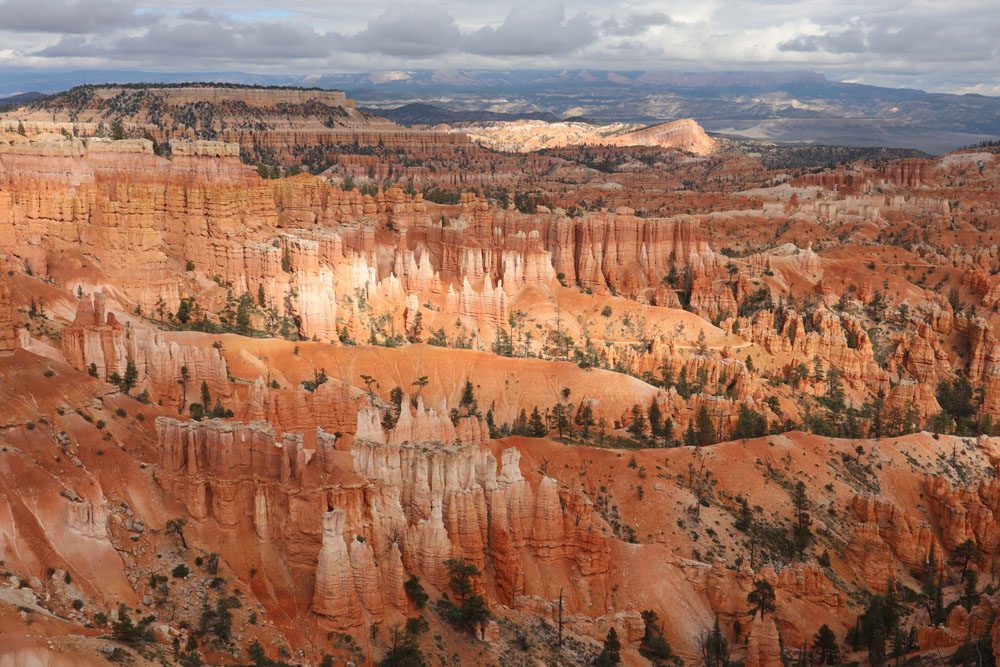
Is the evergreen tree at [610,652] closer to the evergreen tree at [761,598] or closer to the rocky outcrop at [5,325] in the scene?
the evergreen tree at [761,598]

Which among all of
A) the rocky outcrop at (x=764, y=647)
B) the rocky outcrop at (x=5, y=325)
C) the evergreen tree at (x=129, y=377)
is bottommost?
the rocky outcrop at (x=764, y=647)

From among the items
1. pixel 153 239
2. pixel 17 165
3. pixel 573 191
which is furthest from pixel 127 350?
pixel 573 191

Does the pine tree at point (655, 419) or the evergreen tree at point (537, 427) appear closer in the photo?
the evergreen tree at point (537, 427)

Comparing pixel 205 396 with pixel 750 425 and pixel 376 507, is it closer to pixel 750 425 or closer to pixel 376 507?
pixel 376 507

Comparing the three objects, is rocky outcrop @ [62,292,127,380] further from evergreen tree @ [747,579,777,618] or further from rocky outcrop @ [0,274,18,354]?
evergreen tree @ [747,579,777,618]

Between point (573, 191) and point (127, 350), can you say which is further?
point (573, 191)

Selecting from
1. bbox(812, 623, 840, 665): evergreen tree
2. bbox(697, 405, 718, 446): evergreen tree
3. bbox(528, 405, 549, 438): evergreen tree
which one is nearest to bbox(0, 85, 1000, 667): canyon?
bbox(697, 405, 718, 446): evergreen tree

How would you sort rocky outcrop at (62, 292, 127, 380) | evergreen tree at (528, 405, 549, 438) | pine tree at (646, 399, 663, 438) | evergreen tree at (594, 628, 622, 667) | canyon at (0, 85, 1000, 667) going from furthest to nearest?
pine tree at (646, 399, 663, 438), evergreen tree at (528, 405, 549, 438), rocky outcrop at (62, 292, 127, 380), evergreen tree at (594, 628, 622, 667), canyon at (0, 85, 1000, 667)

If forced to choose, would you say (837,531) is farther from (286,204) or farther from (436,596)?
(286,204)

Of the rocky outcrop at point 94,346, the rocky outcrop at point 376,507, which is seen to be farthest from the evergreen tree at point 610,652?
the rocky outcrop at point 94,346
